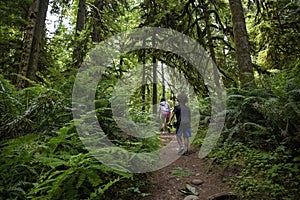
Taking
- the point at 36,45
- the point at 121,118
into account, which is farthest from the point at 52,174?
the point at 36,45

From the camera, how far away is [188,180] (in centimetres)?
534

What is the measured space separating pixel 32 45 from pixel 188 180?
6.15 metres

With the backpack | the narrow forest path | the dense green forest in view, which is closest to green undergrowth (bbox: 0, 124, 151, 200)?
the dense green forest

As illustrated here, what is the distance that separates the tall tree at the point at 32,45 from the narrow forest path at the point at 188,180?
4.57 metres

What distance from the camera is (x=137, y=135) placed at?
5496 millimetres

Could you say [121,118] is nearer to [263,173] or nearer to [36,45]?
[263,173]

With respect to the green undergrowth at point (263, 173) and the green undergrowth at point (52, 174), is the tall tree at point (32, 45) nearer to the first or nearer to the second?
the green undergrowth at point (52, 174)

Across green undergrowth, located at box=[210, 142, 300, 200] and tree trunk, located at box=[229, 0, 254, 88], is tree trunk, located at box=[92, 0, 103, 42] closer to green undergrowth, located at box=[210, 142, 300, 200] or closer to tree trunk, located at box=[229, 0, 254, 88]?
tree trunk, located at box=[229, 0, 254, 88]

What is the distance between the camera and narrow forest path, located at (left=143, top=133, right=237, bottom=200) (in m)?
4.55

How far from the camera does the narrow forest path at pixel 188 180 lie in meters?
4.55

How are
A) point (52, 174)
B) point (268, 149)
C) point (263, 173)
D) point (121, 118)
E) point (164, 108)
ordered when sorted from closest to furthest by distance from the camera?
point (52, 174)
point (263, 173)
point (268, 149)
point (121, 118)
point (164, 108)

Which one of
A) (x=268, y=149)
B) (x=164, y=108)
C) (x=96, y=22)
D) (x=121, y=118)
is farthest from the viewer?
(x=164, y=108)

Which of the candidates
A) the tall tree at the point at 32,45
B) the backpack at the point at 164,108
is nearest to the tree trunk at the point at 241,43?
the backpack at the point at 164,108

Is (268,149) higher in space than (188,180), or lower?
higher
